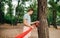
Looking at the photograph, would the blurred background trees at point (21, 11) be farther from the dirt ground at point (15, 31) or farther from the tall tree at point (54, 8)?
the dirt ground at point (15, 31)

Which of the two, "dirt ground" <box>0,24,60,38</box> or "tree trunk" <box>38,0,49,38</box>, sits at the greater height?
"tree trunk" <box>38,0,49,38</box>

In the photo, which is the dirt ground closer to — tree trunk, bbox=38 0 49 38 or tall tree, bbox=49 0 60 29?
tall tree, bbox=49 0 60 29

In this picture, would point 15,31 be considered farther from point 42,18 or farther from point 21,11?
point 42,18

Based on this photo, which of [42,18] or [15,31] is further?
[15,31]

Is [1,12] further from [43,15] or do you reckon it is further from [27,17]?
[27,17]

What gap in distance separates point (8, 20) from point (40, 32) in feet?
4.43

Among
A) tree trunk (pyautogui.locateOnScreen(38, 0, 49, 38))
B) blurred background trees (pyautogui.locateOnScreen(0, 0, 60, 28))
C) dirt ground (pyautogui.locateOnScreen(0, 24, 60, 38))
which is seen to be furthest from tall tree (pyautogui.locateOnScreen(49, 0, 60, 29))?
tree trunk (pyautogui.locateOnScreen(38, 0, 49, 38))

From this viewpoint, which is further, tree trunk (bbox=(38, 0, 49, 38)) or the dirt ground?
the dirt ground

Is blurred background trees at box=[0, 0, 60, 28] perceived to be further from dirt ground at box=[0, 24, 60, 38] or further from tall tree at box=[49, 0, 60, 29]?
dirt ground at box=[0, 24, 60, 38]

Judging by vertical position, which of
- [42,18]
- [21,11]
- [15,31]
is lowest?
[15,31]

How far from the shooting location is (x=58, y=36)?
7109mm

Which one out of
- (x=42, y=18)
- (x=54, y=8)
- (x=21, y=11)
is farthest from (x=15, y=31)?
(x=54, y=8)

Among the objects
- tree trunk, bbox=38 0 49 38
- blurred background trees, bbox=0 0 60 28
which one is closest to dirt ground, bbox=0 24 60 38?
blurred background trees, bbox=0 0 60 28

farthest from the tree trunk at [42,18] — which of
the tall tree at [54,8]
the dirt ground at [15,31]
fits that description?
the tall tree at [54,8]
